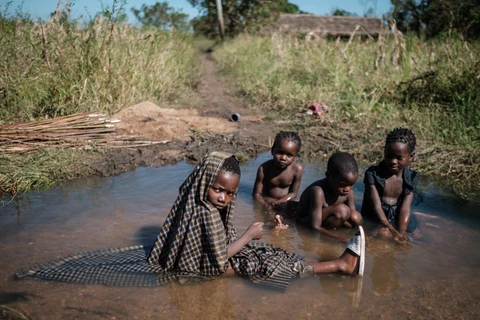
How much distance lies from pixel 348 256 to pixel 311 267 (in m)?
0.28

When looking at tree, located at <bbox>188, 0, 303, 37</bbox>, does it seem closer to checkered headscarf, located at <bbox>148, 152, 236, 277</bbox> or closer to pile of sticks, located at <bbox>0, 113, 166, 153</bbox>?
pile of sticks, located at <bbox>0, 113, 166, 153</bbox>

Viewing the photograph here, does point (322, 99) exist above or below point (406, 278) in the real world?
above

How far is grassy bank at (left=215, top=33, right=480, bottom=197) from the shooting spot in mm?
5453

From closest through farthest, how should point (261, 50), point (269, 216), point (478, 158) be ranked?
point (269, 216)
point (478, 158)
point (261, 50)

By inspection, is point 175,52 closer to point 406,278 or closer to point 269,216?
point 269,216

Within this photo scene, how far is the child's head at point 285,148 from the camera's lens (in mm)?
4375

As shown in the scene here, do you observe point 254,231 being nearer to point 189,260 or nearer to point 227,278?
point 227,278

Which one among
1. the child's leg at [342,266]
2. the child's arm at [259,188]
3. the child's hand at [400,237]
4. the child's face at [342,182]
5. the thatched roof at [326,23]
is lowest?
the child's hand at [400,237]

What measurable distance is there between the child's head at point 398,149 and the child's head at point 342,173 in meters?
0.47

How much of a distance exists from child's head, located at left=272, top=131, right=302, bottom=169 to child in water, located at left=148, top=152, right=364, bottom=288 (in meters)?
1.48

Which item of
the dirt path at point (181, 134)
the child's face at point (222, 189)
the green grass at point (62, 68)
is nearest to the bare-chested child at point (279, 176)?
the dirt path at point (181, 134)

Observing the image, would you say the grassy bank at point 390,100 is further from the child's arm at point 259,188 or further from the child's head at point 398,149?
the child's arm at point 259,188

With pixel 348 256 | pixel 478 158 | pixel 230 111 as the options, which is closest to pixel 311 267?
pixel 348 256

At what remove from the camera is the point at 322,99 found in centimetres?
802
